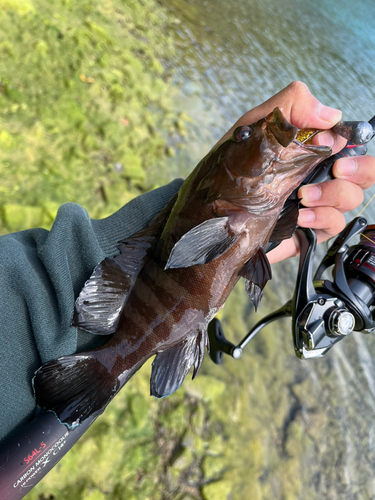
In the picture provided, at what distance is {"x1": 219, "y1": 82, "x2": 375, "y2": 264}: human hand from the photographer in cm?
175

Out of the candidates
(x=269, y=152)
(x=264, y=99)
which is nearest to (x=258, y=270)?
(x=269, y=152)

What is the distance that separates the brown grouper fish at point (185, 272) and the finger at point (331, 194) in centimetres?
36

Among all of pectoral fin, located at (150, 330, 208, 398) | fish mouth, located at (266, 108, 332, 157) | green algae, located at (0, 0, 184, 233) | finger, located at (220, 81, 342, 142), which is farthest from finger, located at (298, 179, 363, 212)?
green algae, located at (0, 0, 184, 233)

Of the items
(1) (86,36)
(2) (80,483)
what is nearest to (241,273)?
(2) (80,483)

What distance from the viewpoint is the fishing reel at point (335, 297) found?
1.98 m

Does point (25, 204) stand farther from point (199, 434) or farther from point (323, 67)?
point (323, 67)

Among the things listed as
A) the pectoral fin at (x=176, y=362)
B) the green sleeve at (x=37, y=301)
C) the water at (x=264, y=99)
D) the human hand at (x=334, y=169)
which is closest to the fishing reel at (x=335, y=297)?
the human hand at (x=334, y=169)

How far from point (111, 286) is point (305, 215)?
1.30 meters

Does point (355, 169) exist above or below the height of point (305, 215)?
above

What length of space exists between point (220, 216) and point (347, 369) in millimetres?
4997

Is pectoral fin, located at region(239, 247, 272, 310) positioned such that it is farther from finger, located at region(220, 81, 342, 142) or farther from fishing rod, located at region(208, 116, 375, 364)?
finger, located at region(220, 81, 342, 142)

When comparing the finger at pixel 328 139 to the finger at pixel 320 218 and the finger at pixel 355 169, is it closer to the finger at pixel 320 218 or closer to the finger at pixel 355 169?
the finger at pixel 355 169

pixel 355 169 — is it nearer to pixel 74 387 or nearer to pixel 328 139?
pixel 328 139

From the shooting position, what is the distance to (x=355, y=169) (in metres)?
1.96
